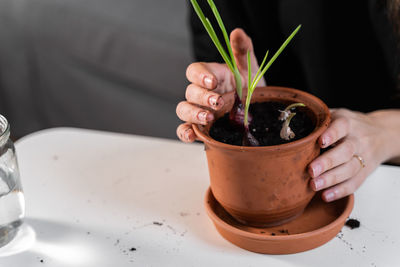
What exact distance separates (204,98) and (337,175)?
8.6 inches

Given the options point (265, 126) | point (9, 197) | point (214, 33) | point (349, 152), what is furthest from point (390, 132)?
point (9, 197)

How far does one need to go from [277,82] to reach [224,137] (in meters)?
0.64

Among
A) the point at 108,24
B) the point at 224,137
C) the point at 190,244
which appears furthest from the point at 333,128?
the point at 108,24

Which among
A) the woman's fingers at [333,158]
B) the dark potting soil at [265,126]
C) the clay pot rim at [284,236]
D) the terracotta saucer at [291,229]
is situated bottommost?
the terracotta saucer at [291,229]

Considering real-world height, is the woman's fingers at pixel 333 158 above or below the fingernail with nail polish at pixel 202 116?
below

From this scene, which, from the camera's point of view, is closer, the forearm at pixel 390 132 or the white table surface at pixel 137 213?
the white table surface at pixel 137 213

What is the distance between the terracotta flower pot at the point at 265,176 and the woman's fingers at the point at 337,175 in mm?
17

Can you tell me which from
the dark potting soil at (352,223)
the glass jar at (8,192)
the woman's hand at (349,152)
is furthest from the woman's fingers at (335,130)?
the glass jar at (8,192)

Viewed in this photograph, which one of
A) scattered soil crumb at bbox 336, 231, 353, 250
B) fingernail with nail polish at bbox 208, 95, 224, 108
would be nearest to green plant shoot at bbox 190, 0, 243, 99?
fingernail with nail polish at bbox 208, 95, 224, 108

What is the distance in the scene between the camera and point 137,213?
766 millimetres

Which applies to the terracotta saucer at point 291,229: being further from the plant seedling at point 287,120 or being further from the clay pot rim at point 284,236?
the plant seedling at point 287,120

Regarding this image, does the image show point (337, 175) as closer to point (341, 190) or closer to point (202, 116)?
point (341, 190)

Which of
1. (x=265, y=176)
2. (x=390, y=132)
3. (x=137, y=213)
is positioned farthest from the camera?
(x=390, y=132)

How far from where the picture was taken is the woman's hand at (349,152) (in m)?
0.67
